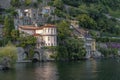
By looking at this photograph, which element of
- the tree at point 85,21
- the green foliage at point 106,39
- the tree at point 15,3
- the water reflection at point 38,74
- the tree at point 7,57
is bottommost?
the water reflection at point 38,74

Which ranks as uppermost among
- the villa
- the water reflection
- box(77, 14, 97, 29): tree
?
box(77, 14, 97, 29): tree

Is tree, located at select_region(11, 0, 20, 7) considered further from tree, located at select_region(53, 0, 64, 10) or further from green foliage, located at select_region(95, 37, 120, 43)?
green foliage, located at select_region(95, 37, 120, 43)

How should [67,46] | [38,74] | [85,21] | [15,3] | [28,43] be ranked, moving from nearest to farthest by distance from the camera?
[38,74], [28,43], [67,46], [15,3], [85,21]

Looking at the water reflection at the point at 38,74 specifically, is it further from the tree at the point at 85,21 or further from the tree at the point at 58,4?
the tree at the point at 58,4

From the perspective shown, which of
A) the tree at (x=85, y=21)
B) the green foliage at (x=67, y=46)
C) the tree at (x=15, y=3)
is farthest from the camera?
the tree at (x=85, y=21)

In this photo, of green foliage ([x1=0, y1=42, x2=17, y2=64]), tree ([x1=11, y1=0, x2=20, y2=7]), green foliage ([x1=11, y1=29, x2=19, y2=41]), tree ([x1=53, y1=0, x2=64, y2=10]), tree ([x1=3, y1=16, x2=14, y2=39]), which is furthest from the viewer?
tree ([x1=53, y1=0, x2=64, y2=10])

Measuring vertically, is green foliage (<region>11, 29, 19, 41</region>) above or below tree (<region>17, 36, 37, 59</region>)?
above

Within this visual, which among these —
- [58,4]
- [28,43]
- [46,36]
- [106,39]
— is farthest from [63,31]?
[58,4]

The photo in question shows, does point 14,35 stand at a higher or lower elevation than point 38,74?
higher

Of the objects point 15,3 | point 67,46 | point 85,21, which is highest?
point 15,3

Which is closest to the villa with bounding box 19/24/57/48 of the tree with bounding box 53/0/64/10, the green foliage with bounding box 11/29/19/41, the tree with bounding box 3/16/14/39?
the tree with bounding box 3/16/14/39

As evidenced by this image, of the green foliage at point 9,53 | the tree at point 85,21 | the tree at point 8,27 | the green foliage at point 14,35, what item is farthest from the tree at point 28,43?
the tree at point 85,21

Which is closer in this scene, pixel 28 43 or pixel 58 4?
pixel 28 43

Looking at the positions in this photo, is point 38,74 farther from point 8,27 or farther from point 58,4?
point 58,4
